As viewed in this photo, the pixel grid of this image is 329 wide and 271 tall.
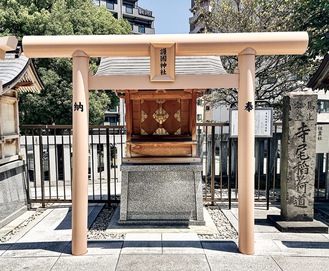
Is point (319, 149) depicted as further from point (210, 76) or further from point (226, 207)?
→ point (210, 76)

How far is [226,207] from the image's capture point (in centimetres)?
662

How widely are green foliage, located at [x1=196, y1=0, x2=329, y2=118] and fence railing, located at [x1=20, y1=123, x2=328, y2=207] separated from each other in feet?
7.00

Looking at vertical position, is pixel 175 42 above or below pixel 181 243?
above

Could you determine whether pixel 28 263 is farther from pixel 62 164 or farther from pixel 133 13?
pixel 133 13

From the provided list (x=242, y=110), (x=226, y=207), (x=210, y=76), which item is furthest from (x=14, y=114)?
(x=226, y=207)

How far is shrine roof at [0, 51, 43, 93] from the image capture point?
5.32m

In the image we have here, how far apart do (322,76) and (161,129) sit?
3.91m

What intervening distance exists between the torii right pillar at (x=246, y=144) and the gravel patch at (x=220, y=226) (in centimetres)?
74

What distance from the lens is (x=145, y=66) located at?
4.79 m

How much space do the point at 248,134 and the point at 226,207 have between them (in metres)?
3.24

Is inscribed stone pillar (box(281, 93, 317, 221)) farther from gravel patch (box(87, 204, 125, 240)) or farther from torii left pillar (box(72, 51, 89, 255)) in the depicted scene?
torii left pillar (box(72, 51, 89, 255))

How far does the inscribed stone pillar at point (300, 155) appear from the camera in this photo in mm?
5121

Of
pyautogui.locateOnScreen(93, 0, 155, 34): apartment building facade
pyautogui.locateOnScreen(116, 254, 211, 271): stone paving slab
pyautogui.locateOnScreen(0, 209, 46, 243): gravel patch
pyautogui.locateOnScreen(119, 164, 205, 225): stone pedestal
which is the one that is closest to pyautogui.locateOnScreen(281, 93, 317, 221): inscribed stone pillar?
pyautogui.locateOnScreen(119, 164, 205, 225): stone pedestal

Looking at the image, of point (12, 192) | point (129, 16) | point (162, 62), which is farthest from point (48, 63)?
point (129, 16)
